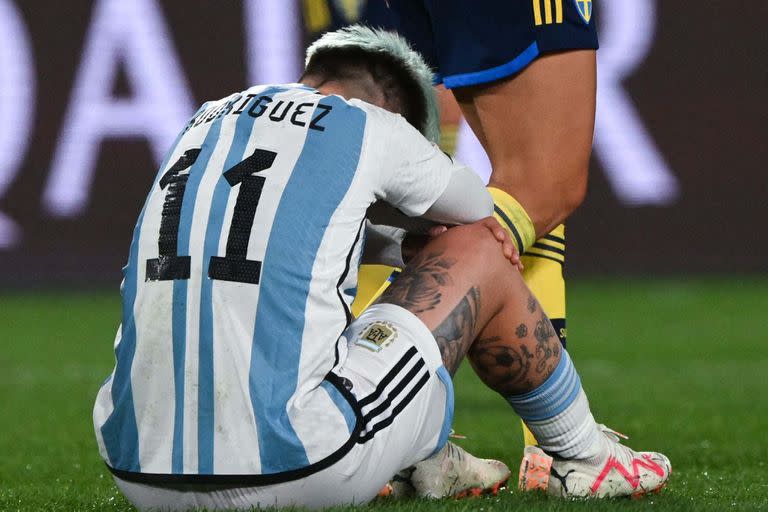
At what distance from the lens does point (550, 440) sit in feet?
8.77

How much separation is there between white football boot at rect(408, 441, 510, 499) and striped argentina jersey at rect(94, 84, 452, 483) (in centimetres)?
55

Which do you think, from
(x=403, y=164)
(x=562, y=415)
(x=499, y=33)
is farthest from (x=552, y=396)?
(x=499, y=33)

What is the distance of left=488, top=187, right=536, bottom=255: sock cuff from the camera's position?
112 inches

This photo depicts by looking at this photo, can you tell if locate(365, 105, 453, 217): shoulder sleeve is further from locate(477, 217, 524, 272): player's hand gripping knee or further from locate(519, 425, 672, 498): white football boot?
locate(519, 425, 672, 498): white football boot

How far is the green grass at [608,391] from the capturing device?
2910 millimetres

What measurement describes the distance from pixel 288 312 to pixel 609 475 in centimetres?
83

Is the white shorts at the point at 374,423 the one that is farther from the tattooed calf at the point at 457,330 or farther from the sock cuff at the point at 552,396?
the sock cuff at the point at 552,396

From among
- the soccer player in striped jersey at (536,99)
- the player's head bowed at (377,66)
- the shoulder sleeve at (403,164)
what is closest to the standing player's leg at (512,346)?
the shoulder sleeve at (403,164)

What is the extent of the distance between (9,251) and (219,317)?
258 inches

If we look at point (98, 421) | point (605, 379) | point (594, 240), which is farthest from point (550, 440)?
point (594, 240)

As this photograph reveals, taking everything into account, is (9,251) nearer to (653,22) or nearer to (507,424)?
(653,22)

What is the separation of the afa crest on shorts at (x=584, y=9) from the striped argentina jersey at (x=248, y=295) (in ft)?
3.34

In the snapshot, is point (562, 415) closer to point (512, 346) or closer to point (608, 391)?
point (512, 346)

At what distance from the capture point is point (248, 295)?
2195mm
